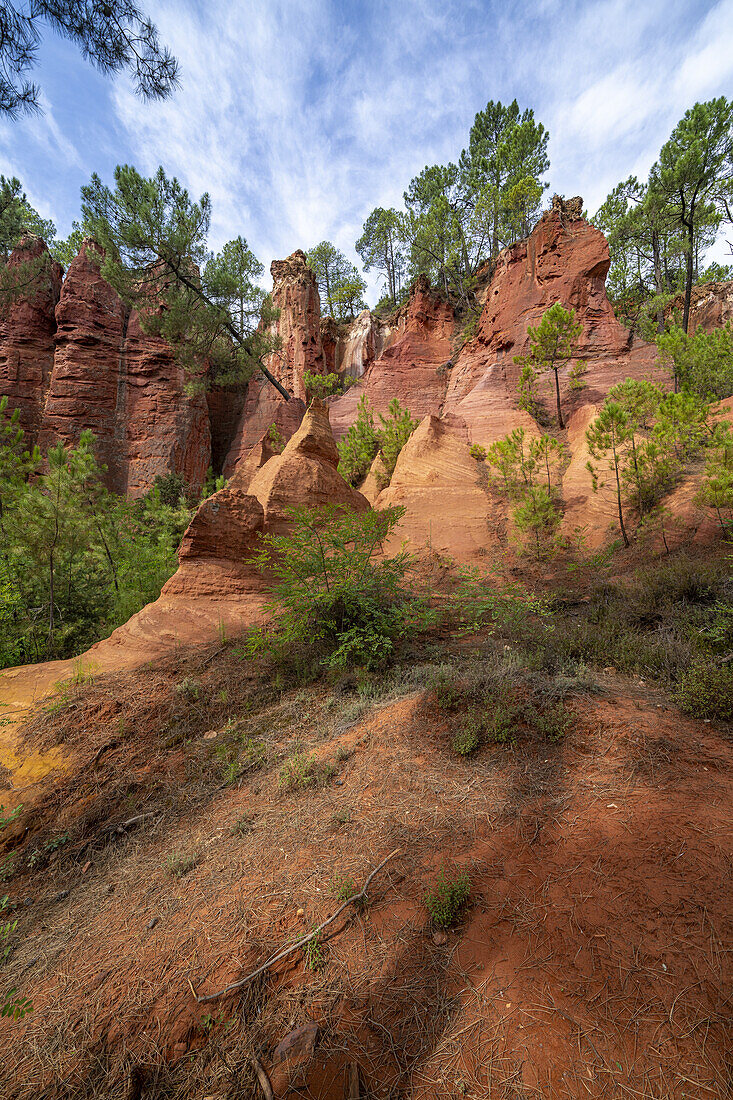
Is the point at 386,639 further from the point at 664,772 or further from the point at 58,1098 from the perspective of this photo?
the point at 58,1098

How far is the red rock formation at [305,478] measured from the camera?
883 cm

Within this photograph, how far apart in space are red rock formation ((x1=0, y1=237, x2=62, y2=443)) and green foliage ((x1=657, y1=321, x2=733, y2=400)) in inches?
974

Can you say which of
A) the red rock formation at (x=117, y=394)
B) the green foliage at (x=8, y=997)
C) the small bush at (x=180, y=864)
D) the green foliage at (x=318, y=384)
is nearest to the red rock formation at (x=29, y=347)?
the red rock formation at (x=117, y=394)

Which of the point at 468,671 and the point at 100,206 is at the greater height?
the point at 100,206

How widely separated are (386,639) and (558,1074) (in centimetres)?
390

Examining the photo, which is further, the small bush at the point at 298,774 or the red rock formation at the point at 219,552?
the red rock formation at the point at 219,552

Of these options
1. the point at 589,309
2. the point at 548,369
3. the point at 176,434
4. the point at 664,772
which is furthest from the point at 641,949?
the point at 176,434

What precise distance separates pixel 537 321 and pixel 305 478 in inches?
504

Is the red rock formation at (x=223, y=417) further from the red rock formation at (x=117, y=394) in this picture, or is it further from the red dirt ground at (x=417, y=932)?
the red dirt ground at (x=417, y=932)

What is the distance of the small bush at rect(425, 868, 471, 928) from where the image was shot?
2043mm

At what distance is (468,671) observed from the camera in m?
4.34

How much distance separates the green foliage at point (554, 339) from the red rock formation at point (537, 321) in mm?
1112

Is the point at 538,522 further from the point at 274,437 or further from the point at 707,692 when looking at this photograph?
the point at 274,437

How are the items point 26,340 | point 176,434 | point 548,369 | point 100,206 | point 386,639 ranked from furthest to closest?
A: point 176,434 → point 26,340 → point 548,369 → point 100,206 → point 386,639
